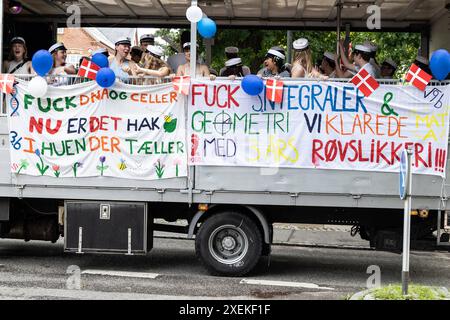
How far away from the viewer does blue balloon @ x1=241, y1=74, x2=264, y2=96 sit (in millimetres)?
8672

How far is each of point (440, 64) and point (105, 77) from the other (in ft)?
13.0

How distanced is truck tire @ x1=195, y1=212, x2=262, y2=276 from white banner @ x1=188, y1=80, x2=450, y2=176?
747 mm

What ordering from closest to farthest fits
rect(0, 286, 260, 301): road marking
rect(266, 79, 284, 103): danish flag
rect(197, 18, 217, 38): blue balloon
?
rect(0, 286, 260, 301): road marking < rect(266, 79, 284, 103): danish flag < rect(197, 18, 217, 38): blue balloon

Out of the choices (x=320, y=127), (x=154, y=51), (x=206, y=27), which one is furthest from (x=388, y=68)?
(x=154, y=51)

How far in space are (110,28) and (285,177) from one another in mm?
4798

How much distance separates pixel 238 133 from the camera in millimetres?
8914

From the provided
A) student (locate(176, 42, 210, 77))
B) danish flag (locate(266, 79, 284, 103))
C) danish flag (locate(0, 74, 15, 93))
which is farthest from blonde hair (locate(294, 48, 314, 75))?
danish flag (locate(0, 74, 15, 93))

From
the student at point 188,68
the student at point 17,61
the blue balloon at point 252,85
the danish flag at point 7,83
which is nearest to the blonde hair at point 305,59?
the blue balloon at point 252,85

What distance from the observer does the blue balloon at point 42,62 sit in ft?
29.4

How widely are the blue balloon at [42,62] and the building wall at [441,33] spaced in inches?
213

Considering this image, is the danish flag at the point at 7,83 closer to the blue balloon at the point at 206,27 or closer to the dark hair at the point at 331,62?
the blue balloon at the point at 206,27

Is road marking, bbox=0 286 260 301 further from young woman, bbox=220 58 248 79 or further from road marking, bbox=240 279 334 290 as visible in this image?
young woman, bbox=220 58 248 79

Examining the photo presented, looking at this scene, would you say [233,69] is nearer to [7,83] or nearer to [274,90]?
[274,90]
